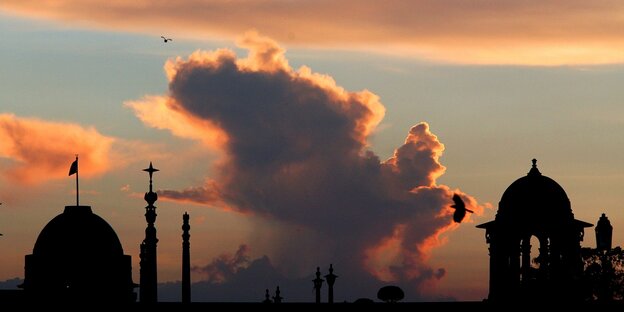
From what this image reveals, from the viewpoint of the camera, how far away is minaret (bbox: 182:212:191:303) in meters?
103

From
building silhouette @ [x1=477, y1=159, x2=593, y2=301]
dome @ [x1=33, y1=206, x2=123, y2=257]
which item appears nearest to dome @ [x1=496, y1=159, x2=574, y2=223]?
building silhouette @ [x1=477, y1=159, x2=593, y2=301]

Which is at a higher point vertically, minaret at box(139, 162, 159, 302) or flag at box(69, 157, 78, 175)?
flag at box(69, 157, 78, 175)

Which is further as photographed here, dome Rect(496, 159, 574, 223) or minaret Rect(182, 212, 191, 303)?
minaret Rect(182, 212, 191, 303)

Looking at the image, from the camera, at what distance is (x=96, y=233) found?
9450cm

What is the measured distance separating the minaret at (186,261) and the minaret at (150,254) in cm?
324

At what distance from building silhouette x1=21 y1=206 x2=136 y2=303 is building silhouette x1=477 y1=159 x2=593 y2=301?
24.2 meters

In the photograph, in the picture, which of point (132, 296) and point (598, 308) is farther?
point (132, 296)

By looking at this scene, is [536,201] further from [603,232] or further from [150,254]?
[150,254]

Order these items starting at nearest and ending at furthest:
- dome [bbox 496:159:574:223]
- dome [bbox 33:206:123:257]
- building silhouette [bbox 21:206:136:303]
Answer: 1. dome [bbox 496:159:574:223]
2. building silhouette [bbox 21:206:136:303]
3. dome [bbox 33:206:123:257]

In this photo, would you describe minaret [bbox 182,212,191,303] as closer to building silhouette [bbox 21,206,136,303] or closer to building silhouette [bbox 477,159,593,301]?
building silhouette [bbox 21,206,136,303]

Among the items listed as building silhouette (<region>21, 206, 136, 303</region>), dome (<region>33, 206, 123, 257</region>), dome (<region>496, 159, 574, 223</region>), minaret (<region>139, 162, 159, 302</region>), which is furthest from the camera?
minaret (<region>139, 162, 159, 302</region>)

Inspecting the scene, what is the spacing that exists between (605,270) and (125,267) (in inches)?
1201

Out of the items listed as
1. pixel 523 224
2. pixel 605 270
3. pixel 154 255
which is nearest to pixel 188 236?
pixel 154 255

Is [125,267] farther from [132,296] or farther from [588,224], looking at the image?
[588,224]
